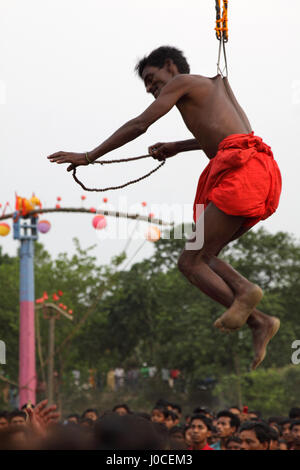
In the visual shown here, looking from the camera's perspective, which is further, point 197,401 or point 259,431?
point 197,401

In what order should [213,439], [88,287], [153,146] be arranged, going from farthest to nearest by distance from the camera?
[88,287]
[213,439]
[153,146]

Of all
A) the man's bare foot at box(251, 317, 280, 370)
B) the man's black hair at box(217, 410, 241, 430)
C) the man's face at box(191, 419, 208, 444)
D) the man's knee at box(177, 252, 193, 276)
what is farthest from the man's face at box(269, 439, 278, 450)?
the man's knee at box(177, 252, 193, 276)

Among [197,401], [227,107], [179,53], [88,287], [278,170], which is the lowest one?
[197,401]

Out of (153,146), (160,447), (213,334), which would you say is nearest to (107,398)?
(213,334)

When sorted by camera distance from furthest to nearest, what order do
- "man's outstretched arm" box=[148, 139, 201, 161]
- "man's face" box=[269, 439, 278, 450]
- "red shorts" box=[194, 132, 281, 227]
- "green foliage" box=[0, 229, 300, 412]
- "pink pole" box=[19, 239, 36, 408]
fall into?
"green foliage" box=[0, 229, 300, 412], "pink pole" box=[19, 239, 36, 408], "man's face" box=[269, 439, 278, 450], "man's outstretched arm" box=[148, 139, 201, 161], "red shorts" box=[194, 132, 281, 227]

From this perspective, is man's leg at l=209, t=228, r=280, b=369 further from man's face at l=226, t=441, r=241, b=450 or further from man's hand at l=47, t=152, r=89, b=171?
man's face at l=226, t=441, r=241, b=450

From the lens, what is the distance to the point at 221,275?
4.84 m

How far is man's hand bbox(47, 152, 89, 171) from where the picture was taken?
4.76 meters

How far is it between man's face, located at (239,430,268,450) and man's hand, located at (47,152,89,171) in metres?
3.99

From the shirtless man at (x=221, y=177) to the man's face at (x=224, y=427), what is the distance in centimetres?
452

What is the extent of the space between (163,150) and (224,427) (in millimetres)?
4824

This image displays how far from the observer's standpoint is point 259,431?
7.48m
